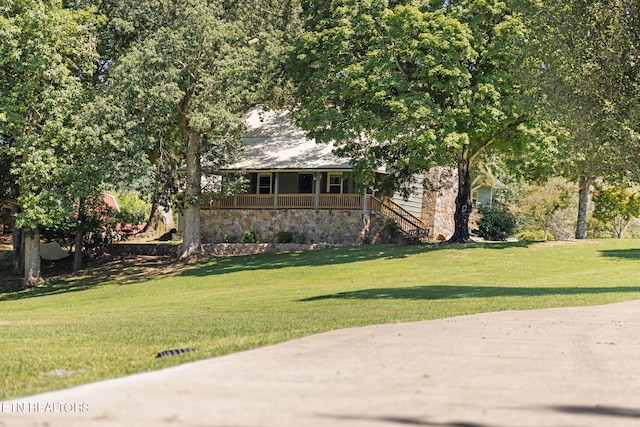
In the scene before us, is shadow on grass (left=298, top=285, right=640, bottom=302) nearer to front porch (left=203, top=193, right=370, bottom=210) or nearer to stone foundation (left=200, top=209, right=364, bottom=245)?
stone foundation (left=200, top=209, right=364, bottom=245)

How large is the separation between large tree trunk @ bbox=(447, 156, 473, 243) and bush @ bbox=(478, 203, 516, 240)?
10.0 metres

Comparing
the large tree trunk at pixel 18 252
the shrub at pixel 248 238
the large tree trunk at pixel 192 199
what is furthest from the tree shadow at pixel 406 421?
the large tree trunk at pixel 18 252

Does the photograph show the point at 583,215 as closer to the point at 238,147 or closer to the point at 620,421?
the point at 238,147

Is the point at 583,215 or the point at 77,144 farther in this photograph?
the point at 583,215

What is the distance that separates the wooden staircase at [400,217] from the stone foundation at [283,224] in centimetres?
104

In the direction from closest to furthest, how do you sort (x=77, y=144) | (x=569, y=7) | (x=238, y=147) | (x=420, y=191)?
(x=569, y=7), (x=77, y=144), (x=238, y=147), (x=420, y=191)

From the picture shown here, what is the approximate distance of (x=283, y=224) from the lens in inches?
1719

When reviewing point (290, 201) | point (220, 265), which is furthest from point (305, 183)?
point (220, 265)

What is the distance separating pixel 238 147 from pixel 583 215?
18.2 meters

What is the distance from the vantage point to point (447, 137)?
109ft

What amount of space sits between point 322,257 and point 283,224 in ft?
23.9

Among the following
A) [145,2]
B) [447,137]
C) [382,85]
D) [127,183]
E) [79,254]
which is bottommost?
[79,254]

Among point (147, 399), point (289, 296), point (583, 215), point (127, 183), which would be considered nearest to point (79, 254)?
point (127, 183)

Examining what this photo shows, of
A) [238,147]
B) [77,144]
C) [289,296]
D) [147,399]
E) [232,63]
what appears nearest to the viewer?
[147,399]
